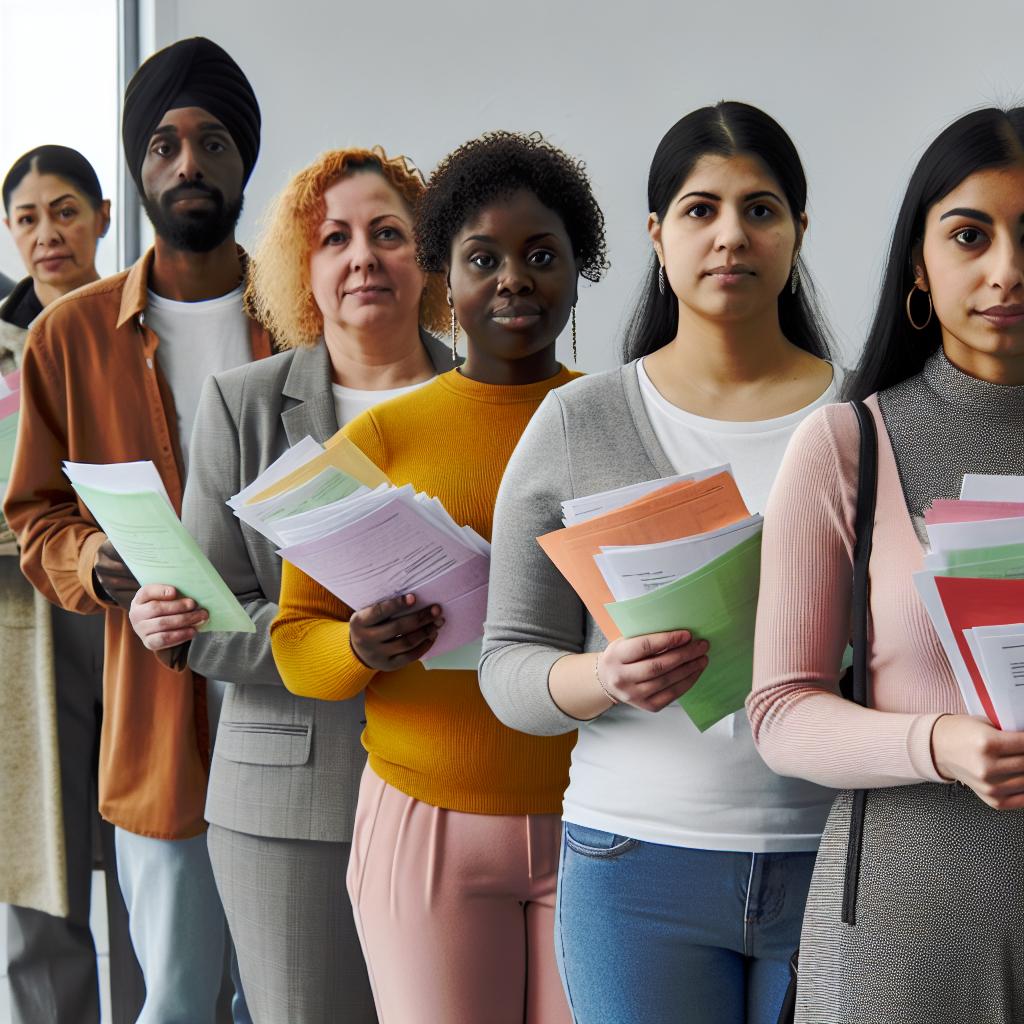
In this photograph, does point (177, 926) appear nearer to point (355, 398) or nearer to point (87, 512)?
point (87, 512)

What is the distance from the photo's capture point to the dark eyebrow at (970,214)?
131 centimetres

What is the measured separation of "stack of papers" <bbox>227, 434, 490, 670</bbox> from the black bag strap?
554 millimetres

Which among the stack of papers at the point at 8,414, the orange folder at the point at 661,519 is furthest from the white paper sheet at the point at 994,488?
the stack of papers at the point at 8,414

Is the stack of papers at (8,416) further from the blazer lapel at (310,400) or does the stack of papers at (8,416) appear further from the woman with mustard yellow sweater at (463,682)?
the woman with mustard yellow sweater at (463,682)

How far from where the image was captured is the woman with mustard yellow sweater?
5.63 feet

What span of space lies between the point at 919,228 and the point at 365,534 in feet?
2.37

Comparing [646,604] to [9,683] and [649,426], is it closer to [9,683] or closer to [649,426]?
[649,426]

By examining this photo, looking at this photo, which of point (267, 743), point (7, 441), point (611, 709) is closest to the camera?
point (611, 709)

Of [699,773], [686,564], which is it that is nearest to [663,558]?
[686,564]

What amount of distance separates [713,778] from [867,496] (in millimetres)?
372

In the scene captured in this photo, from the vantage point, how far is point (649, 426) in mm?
1585

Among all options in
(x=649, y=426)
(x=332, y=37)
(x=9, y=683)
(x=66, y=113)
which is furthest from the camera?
(x=66, y=113)

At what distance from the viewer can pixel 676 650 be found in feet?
4.48

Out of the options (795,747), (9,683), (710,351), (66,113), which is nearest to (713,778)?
(795,747)
